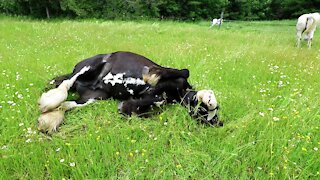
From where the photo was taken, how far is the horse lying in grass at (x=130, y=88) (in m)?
3.38

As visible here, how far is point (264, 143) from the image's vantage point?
9.73 ft

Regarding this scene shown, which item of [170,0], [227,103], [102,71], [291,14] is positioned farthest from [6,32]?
[291,14]

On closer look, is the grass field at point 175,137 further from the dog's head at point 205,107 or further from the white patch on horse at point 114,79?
the white patch on horse at point 114,79

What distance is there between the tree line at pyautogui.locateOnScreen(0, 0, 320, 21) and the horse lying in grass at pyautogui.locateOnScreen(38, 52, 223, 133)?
1611cm

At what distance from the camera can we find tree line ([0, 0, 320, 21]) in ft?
62.7

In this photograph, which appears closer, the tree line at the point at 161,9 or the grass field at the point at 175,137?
the grass field at the point at 175,137

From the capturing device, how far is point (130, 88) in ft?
12.5

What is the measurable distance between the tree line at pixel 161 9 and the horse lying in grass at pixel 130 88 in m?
16.1

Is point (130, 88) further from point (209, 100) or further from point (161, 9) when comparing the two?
point (161, 9)

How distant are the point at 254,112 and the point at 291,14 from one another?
28.8 m

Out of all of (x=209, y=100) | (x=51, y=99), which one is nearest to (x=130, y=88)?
(x=51, y=99)

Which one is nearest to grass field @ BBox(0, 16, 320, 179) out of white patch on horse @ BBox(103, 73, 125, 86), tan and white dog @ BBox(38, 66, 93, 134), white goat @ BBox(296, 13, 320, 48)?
tan and white dog @ BBox(38, 66, 93, 134)

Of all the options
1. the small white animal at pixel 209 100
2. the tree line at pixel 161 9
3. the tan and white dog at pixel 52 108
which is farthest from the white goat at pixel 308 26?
the tree line at pixel 161 9

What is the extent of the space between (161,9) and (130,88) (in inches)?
867
